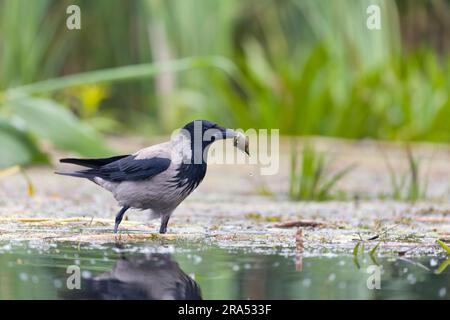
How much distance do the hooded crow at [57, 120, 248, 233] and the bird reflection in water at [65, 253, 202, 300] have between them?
0.61m

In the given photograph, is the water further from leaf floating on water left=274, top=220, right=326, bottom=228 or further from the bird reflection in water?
leaf floating on water left=274, top=220, right=326, bottom=228

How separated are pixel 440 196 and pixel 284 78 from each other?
3.58 m

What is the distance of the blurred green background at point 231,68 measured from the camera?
9203 millimetres

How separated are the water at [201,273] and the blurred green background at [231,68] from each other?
15.4 feet

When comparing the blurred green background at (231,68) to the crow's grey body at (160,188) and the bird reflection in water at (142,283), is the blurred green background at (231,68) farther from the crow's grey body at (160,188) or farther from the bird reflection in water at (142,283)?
the bird reflection in water at (142,283)

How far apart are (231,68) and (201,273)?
6.48m

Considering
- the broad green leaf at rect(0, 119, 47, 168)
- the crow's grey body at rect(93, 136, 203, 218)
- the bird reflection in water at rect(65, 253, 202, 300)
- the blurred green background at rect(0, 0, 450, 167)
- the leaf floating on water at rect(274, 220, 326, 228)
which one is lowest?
the bird reflection in water at rect(65, 253, 202, 300)

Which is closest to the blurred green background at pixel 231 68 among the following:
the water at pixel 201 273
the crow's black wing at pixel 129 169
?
the crow's black wing at pixel 129 169

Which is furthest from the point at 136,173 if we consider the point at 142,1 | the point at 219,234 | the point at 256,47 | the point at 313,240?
the point at 256,47

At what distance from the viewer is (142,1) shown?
33.7 feet

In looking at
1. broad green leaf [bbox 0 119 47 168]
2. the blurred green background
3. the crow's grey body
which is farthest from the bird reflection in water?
the blurred green background

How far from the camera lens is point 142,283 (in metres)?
2.86

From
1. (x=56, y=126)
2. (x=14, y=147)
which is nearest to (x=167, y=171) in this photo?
(x=56, y=126)

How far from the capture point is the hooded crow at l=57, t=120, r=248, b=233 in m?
3.78
